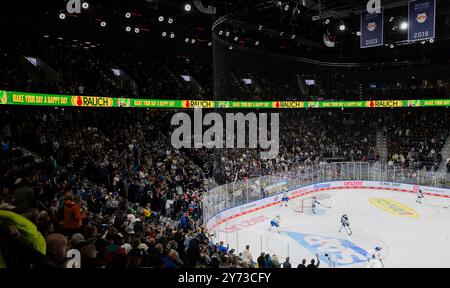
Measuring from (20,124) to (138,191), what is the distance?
6.82 m

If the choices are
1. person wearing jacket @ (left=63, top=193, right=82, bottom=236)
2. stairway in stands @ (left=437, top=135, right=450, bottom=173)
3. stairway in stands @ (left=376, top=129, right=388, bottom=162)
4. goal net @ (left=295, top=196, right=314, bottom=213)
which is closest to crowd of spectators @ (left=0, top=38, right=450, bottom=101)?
stairway in stands @ (left=376, top=129, right=388, bottom=162)

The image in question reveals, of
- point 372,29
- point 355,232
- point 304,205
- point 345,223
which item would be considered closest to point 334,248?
point 345,223

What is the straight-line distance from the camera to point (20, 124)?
16609mm

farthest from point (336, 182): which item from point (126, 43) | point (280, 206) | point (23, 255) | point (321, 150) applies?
point (23, 255)

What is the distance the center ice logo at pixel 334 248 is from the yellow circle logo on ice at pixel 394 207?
6.33 m

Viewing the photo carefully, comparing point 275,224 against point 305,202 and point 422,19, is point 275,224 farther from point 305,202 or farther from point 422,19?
point 422,19

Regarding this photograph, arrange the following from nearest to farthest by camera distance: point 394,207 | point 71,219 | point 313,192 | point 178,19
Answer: point 71,219, point 394,207, point 313,192, point 178,19

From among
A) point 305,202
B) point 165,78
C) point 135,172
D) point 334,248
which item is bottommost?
point 334,248

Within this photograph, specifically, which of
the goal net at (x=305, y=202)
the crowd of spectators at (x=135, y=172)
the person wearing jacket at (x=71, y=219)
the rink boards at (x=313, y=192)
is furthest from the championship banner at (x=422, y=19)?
the person wearing jacket at (x=71, y=219)

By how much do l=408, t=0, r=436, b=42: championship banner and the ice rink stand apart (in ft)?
26.3

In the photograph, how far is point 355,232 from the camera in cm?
1636

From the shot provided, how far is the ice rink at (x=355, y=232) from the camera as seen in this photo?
13380mm

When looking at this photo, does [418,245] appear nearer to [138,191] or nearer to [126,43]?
[138,191]

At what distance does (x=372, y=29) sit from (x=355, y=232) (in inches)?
344
